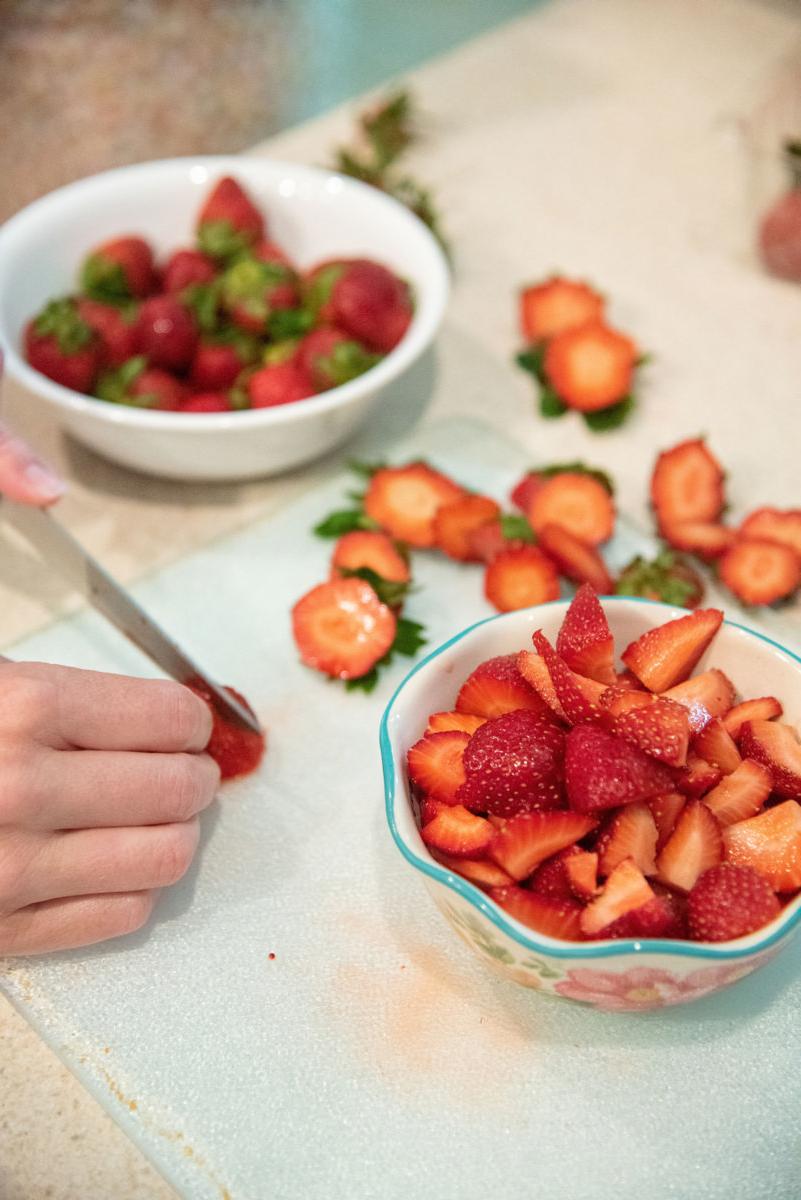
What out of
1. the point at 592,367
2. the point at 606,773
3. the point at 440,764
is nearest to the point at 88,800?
the point at 440,764

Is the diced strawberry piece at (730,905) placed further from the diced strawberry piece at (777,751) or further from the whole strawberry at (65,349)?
the whole strawberry at (65,349)

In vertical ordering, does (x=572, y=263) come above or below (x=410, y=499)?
below

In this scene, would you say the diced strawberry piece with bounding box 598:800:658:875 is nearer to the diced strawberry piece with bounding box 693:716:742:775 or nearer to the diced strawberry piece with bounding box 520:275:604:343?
the diced strawberry piece with bounding box 693:716:742:775

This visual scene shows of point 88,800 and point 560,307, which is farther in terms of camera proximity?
point 560,307

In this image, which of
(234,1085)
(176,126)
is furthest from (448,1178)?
(176,126)

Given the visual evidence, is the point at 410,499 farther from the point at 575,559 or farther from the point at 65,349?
the point at 65,349

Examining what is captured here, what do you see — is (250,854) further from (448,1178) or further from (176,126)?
(176,126)

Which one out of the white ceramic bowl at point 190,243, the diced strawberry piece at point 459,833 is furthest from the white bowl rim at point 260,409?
the diced strawberry piece at point 459,833
